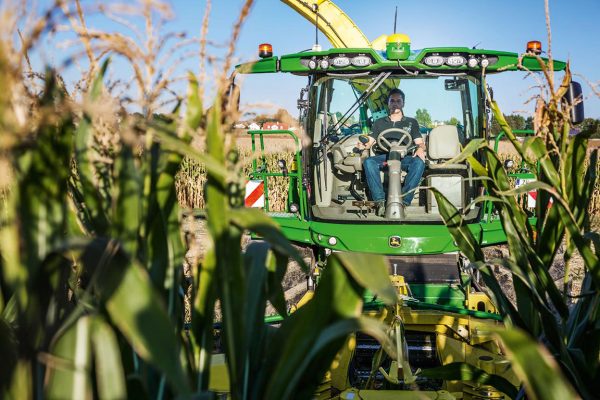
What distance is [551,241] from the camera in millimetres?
1862

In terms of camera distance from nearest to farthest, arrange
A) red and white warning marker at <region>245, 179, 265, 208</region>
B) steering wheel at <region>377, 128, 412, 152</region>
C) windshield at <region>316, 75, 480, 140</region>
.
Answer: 1. windshield at <region>316, 75, 480, 140</region>
2. steering wheel at <region>377, 128, 412, 152</region>
3. red and white warning marker at <region>245, 179, 265, 208</region>

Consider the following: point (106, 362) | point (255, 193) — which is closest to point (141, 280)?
point (106, 362)

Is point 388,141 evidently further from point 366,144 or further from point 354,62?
point 354,62

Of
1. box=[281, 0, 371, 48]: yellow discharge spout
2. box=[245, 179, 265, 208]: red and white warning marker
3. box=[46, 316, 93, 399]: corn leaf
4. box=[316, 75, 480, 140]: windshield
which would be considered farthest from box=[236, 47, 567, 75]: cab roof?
box=[46, 316, 93, 399]: corn leaf

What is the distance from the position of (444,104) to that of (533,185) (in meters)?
3.81

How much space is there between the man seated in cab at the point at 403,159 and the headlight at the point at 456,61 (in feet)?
1.94

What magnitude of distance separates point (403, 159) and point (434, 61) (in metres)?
0.88

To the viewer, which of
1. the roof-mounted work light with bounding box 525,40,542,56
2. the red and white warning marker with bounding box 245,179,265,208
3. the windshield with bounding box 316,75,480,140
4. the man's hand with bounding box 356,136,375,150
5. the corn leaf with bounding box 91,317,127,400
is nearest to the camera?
the corn leaf with bounding box 91,317,127,400

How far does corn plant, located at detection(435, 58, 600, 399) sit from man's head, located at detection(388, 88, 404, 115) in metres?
3.27

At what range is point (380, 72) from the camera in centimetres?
497

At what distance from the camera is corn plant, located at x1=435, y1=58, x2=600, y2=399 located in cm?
163

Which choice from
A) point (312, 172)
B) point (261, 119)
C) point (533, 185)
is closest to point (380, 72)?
point (312, 172)

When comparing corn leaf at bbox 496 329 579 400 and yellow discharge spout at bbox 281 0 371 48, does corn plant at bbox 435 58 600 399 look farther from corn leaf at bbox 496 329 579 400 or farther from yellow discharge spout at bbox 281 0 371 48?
yellow discharge spout at bbox 281 0 371 48

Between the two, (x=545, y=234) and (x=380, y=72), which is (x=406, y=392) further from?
(x=380, y=72)
